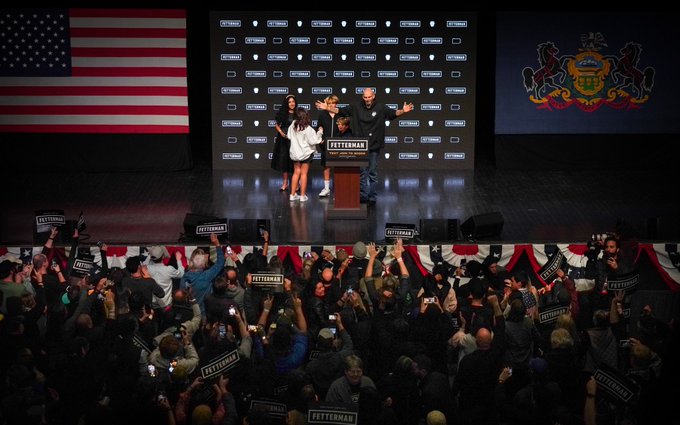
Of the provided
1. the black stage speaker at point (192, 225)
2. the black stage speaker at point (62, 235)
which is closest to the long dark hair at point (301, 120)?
the black stage speaker at point (192, 225)

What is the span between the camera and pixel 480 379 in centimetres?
800

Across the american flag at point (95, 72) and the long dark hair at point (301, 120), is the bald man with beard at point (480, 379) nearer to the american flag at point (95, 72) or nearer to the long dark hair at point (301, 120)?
the long dark hair at point (301, 120)

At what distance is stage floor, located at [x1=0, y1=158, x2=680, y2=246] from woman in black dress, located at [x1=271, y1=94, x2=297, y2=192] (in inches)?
15.8

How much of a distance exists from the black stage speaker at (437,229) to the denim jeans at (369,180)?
212 centimetres

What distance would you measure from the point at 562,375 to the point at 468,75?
9.70 metres

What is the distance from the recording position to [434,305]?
8.95 meters

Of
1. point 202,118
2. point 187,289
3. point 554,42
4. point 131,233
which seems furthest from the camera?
point 202,118

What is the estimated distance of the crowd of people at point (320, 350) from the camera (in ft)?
25.1

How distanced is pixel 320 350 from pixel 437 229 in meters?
4.77

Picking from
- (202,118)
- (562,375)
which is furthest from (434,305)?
(202,118)

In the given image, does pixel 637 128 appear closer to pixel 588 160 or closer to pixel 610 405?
pixel 588 160

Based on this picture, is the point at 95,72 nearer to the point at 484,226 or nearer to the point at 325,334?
the point at 484,226

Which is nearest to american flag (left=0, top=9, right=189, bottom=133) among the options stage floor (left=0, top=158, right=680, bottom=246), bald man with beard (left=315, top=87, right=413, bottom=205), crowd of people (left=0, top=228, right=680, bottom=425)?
stage floor (left=0, top=158, right=680, bottom=246)

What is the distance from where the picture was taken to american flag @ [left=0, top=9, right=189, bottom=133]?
1667 centimetres
